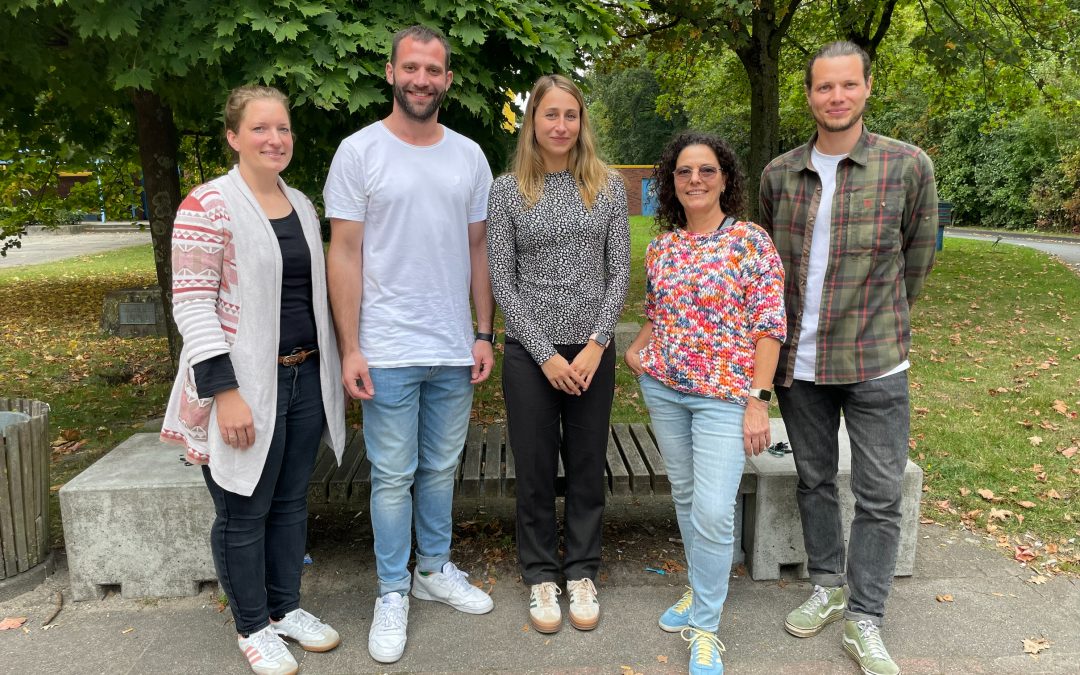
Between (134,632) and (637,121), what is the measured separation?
151 feet

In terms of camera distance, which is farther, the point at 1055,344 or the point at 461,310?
the point at 1055,344

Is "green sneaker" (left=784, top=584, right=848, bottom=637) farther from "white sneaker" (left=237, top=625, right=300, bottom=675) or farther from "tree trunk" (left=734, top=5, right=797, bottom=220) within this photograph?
"tree trunk" (left=734, top=5, right=797, bottom=220)

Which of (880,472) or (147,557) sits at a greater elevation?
(880,472)

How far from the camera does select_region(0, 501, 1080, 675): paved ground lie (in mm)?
2891

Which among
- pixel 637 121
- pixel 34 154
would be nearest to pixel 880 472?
pixel 34 154

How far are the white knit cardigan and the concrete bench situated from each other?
0.76m

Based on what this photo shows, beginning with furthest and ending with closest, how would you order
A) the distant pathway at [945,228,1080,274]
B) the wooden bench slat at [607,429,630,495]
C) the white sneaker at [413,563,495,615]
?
1. the distant pathway at [945,228,1080,274]
2. the wooden bench slat at [607,429,630,495]
3. the white sneaker at [413,563,495,615]

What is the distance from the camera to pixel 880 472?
2.81 meters

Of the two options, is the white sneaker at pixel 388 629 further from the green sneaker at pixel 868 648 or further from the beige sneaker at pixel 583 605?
the green sneaker at pixel 868 648

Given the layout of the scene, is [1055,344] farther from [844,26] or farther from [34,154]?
[34,154]

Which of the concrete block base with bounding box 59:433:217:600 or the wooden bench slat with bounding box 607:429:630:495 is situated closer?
the concrete block base with bounding box 59:433:217:600

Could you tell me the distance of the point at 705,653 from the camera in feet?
9.18

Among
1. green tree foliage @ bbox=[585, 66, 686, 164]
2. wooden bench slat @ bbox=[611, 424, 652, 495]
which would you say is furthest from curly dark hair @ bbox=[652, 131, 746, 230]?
green tree foliage @ bbox=[585, 66, 686, 164]

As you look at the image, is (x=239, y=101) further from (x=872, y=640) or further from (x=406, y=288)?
(x=872, y=640)
